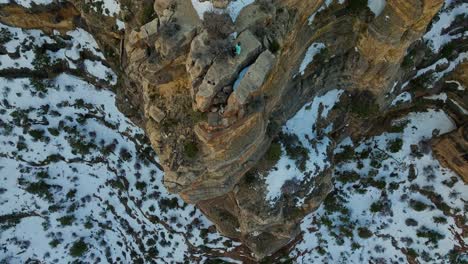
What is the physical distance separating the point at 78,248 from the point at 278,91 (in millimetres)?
22942

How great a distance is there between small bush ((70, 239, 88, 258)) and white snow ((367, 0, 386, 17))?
2780cm

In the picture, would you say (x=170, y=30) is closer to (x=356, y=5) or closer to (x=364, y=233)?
(x=356, y=5)

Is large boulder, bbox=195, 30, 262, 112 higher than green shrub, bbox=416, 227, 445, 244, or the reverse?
large boulder, bbox=195, 30, 262, 112

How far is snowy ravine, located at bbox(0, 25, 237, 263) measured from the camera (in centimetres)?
2619

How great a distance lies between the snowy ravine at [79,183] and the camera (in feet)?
85.9

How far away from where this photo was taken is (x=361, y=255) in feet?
91.7

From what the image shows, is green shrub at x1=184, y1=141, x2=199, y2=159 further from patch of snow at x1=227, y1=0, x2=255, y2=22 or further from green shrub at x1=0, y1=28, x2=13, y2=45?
green shrub at x1=0, y1=28, x2=13, y2=45

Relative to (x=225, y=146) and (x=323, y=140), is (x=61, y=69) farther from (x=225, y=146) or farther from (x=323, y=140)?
(x=323, y=140)

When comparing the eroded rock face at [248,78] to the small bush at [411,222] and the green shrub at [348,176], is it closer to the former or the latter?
the green shrub at [348,176]

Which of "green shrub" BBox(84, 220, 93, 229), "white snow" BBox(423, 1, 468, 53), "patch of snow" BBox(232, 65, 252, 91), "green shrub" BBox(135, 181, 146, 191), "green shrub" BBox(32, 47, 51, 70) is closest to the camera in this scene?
"patch of snow" BBox(232, 65, 252, 91)

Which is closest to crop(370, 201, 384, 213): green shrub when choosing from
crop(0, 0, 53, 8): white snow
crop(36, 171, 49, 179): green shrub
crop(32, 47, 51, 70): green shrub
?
crop(36, 171, 49, 179): green shrub

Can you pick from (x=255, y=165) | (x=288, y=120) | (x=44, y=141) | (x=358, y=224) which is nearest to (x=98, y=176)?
→ (x=44, y=141)

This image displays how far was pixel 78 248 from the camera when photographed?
2923cm

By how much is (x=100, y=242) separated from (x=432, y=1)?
2905cm
